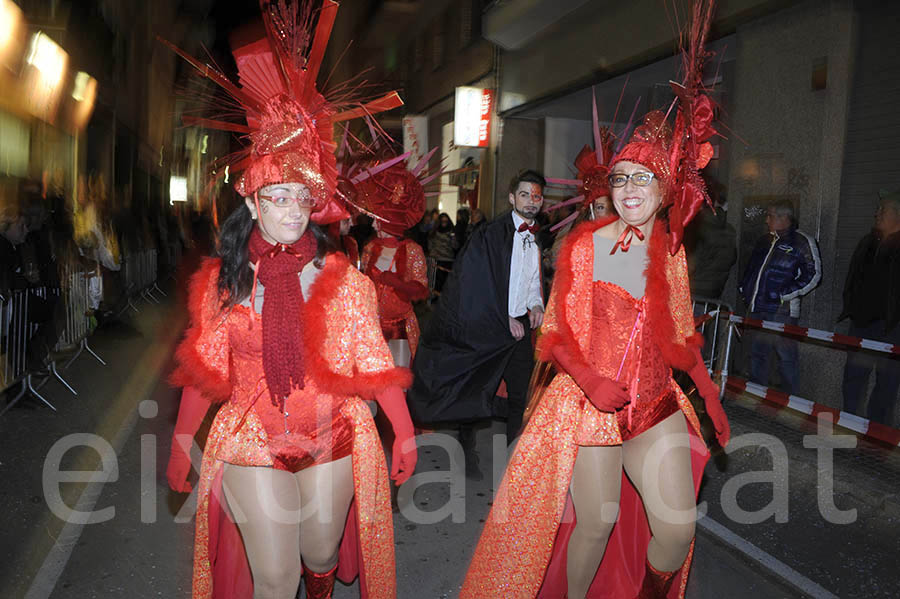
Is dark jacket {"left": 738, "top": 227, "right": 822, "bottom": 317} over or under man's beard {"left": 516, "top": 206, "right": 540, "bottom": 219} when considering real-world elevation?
under

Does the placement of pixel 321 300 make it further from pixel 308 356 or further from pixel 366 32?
pixel 366 32

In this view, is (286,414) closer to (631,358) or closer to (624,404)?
(624,404)

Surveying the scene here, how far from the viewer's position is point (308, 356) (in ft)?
8.63

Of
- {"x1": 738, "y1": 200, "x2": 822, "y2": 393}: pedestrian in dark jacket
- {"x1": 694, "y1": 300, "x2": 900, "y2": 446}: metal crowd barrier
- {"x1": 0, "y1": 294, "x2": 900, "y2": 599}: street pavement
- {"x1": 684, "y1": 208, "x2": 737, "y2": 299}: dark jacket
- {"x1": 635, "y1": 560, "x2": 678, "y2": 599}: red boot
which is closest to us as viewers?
{"x1": 635, "y1": 560, "x2": 678, "y2": 599}: red boot

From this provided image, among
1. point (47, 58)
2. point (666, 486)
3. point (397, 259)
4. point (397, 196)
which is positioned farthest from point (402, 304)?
point (47, 58)

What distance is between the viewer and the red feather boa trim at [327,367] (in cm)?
264

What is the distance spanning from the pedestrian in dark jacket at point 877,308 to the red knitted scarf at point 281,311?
5.18 m

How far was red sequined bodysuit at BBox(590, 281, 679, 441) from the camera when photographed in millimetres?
3090

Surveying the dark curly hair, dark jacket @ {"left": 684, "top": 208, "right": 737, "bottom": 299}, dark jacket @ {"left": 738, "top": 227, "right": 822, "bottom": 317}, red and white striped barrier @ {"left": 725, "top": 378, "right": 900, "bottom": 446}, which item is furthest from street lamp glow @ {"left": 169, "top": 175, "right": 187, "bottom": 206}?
the dark curly hair

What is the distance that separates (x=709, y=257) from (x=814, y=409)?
2122 millimetres

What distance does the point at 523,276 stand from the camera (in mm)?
5316

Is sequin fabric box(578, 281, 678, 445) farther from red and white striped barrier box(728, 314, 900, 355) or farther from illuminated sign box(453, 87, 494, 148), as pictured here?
illuminated sign box(453, 87, 494, 148)

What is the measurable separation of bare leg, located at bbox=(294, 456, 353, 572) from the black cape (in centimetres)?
269

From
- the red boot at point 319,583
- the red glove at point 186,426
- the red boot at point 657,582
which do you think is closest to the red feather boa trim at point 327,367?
the red glove at point 186,426
